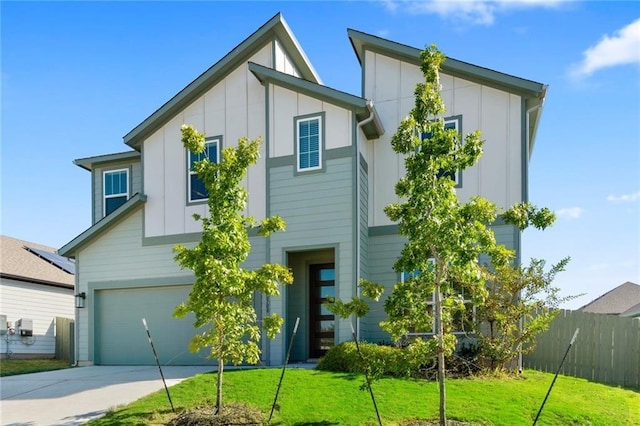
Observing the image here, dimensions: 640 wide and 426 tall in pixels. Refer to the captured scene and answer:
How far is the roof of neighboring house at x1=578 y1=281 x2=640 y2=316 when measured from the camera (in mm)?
25000

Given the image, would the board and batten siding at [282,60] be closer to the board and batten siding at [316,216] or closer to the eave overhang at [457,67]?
the eave overhang at [457,67]

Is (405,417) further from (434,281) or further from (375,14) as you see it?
(375,14)

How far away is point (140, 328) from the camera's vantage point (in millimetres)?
15336

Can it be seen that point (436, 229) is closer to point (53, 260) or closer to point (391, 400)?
point (391, 400)

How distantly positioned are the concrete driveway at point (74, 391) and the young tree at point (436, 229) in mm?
5202

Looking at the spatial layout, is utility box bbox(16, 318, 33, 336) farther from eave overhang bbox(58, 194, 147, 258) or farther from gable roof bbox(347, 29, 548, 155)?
gable roof bbox(347, 29, 548, 155)

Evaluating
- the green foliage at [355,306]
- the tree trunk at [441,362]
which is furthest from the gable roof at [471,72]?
the green foliage at [355,306]

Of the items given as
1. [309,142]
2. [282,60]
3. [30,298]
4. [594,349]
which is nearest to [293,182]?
[309,142]

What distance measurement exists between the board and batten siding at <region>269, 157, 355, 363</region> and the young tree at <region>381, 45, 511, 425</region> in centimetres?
446

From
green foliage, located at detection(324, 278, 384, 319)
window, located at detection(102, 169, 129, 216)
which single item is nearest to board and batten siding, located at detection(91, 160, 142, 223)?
window, located at detection(102, 169, 129, 216)

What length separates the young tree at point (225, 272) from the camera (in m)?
8.99

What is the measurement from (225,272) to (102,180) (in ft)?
34.6

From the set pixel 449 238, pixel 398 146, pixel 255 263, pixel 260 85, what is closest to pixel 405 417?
pixel 449 238

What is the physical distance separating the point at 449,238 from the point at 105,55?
9089 mm
